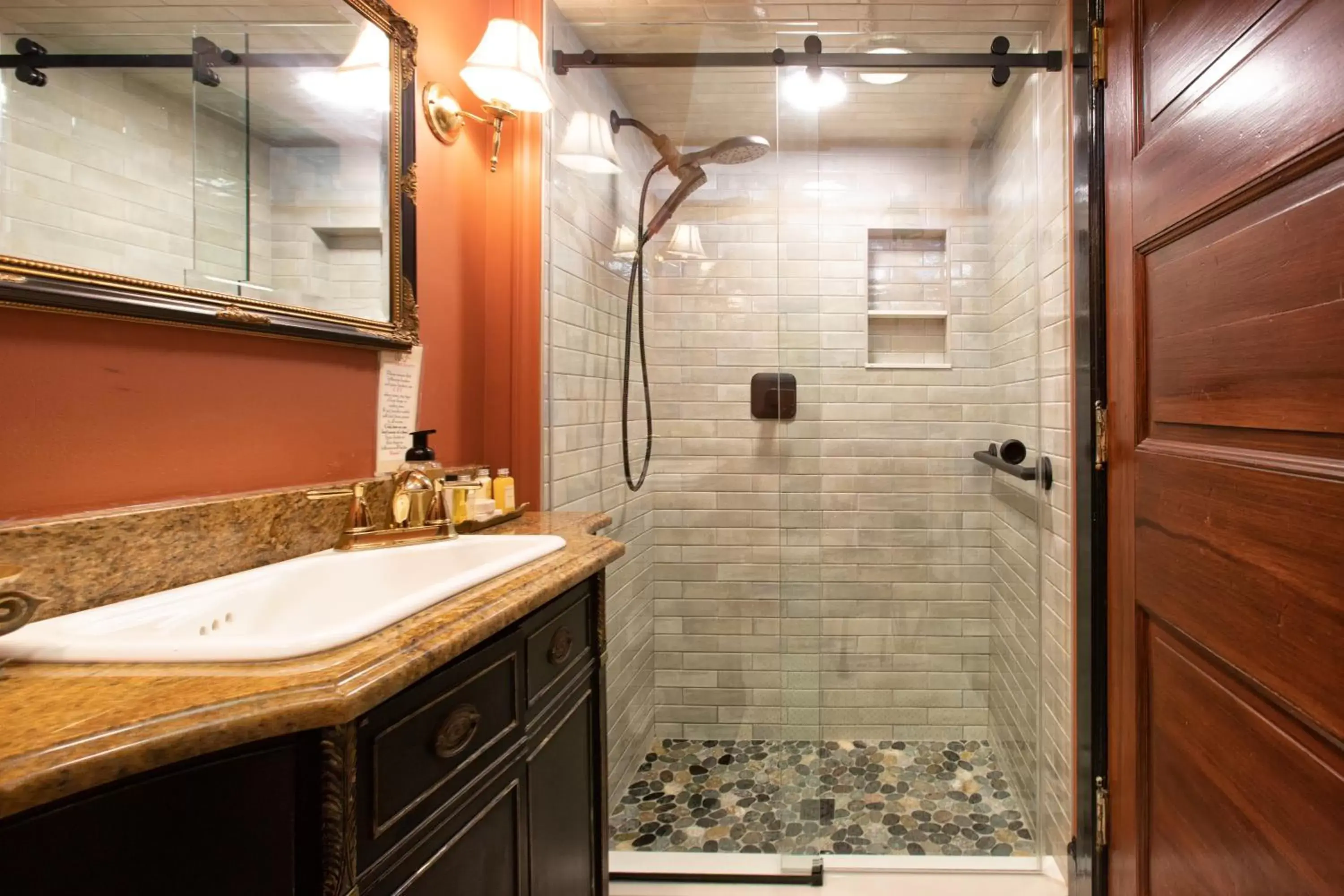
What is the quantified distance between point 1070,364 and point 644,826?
1.66 metres

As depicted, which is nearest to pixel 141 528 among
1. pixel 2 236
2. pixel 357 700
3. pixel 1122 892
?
pixel 2 236

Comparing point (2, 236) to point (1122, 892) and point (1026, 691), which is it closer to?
point (1122, 892)

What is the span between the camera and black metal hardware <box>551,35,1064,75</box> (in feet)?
4.99

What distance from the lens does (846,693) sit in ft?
6.64

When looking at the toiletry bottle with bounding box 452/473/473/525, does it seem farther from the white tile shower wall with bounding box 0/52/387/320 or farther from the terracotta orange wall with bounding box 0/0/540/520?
the white tile shower wall with bounding box 0/52/387/320

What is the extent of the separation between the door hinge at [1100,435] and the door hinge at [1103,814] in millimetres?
698

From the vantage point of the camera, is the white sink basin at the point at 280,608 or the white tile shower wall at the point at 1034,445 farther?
the white tile shower wall at the point at 1034,445

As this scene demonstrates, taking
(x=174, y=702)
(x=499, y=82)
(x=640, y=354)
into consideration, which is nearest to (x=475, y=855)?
(x=174, y=702)

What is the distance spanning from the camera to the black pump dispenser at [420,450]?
109cm

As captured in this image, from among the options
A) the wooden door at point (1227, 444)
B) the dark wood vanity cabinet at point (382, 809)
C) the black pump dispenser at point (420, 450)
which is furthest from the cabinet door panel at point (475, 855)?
the wooden door at point (1227, 444)

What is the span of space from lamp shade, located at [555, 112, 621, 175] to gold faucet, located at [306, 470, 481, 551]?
101 centimetres

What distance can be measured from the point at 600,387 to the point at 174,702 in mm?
1411

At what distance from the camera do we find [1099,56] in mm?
1205

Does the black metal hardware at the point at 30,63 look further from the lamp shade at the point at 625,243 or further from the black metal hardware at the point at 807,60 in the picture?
the lamp shade at the point at 625,243
